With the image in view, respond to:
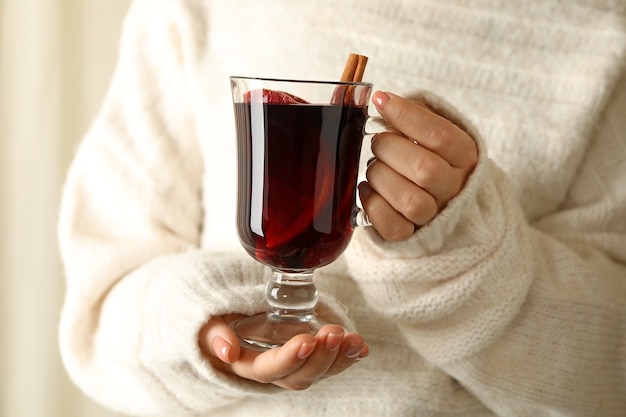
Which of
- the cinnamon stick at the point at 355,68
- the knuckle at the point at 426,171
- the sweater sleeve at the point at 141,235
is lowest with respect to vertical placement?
the sweater sleeve at the point at 141,235

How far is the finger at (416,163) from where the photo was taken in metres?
0.78

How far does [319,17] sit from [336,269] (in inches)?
15.8

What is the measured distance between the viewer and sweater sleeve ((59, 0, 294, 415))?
3.14ft

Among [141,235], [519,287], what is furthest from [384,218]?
[141,235]

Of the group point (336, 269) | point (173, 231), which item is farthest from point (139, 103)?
point (336, 269)

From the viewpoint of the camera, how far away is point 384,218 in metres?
0.80

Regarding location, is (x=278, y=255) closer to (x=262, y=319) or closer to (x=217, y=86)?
(x=262, y=319)

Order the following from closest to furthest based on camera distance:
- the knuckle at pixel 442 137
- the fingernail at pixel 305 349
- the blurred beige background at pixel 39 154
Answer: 1. the fingernail at pixel 305 349
2. the knuckle at pixel 442 137
3. the blurred beige background at pixel 39 154

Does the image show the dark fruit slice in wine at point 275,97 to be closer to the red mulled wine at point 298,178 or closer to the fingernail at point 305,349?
the red mulled wine at point 298,178

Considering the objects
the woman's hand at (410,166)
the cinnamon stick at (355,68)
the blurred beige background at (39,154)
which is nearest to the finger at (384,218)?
the woman's hand at (410,166)

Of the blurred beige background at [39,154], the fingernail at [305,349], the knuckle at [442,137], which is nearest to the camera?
the fingernail at [305,349]

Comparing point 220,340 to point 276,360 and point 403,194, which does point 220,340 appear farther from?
point 403,194

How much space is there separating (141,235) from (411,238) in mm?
547

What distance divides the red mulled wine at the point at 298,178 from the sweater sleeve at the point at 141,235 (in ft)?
0.46
